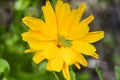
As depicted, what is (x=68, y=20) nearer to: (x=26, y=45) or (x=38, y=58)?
(x=38, y=58)

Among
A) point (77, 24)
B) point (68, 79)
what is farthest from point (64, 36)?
point (68, 79)

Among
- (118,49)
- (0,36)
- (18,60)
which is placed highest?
(0,36)

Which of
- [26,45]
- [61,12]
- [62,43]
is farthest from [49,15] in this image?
[26,45]

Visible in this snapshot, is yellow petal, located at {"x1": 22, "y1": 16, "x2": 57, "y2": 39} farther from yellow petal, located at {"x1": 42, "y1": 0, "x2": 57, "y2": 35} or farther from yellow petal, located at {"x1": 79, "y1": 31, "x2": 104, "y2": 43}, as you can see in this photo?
yellow petal, located at {"x1": 79, "y1": 31, "x2": 104, "y2": 43}

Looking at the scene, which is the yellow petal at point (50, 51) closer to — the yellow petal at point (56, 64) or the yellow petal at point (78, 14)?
the yellow petal at point (56, 64)

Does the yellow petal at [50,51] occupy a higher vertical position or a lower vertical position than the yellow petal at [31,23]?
lower

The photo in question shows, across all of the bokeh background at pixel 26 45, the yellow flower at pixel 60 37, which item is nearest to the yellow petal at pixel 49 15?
the yellow flower at pixel 60 37

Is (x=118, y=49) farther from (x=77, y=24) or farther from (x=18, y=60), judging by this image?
(x=77, y=24)
